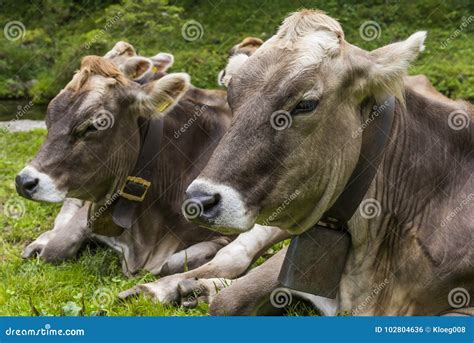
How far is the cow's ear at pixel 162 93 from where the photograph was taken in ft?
21.7

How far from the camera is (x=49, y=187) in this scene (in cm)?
616

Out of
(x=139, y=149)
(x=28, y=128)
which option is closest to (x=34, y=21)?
(x=28, y=128)

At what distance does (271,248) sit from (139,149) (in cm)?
139

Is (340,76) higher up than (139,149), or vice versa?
(340,76)

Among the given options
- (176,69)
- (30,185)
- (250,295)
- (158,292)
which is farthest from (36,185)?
(176,69)

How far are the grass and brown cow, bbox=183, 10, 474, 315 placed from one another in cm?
122

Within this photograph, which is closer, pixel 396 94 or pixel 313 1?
pixel 396 94

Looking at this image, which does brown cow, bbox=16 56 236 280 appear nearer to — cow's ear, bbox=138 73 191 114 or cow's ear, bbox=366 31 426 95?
cow's ear, bbox=138 73 191 114

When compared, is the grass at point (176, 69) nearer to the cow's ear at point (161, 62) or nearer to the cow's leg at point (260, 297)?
the cow's leg at point (260, 297)

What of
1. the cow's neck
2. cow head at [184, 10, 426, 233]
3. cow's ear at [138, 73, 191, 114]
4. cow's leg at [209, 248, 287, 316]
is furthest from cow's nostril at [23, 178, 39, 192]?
the cow's neck

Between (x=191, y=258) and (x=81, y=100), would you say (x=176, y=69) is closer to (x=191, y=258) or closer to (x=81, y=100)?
(x=81, y=100)

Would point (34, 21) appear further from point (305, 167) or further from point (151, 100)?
point (305, 167)

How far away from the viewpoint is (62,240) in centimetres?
700

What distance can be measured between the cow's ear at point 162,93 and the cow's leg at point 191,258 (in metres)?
1.18
